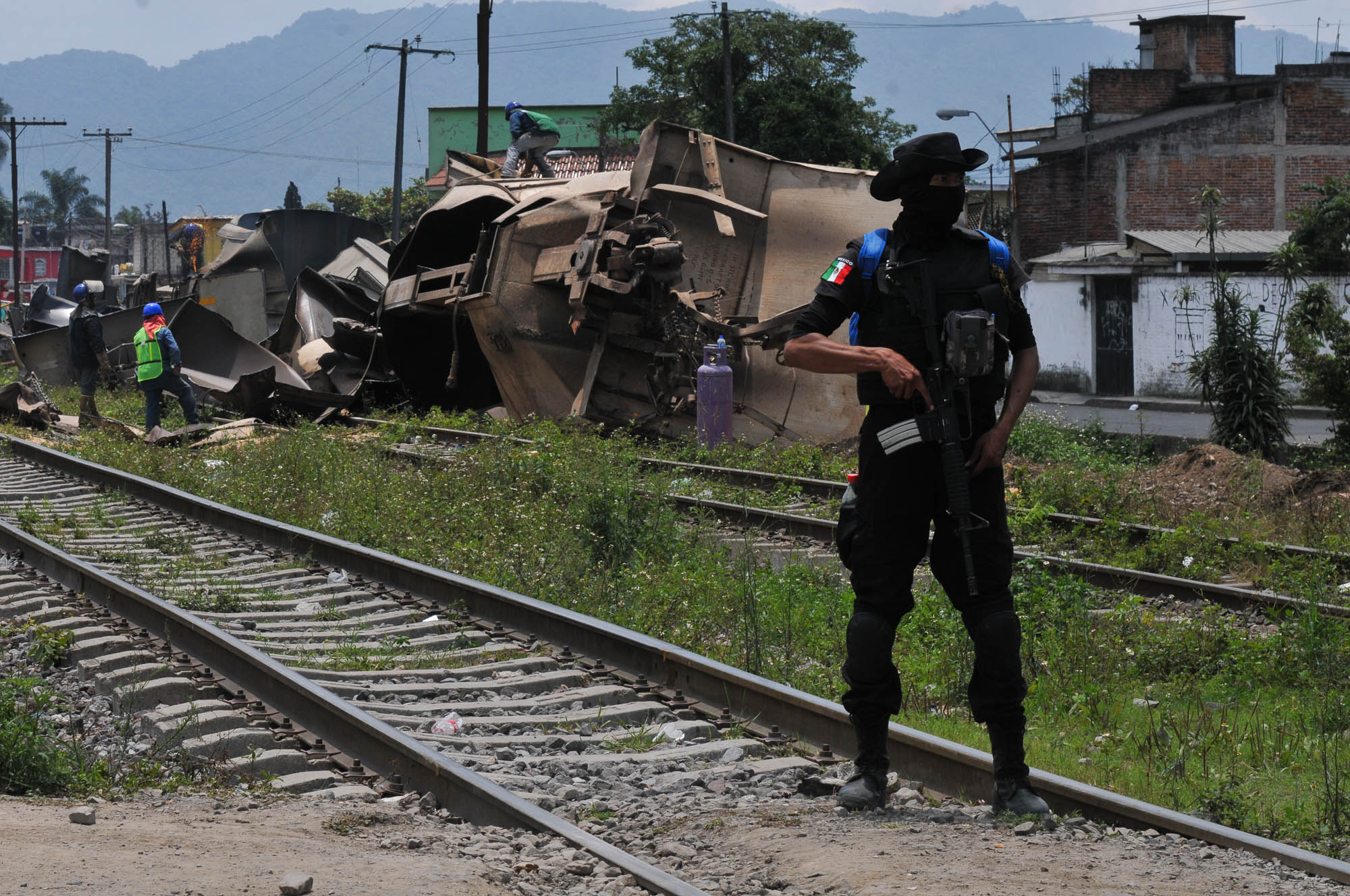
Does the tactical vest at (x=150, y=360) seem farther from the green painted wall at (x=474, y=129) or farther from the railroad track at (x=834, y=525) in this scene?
the green painted wall at (x=474, y=129)

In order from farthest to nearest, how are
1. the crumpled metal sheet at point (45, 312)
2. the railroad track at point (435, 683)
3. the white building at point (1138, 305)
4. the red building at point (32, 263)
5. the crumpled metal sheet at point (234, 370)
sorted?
the red building at point (32, 263) < the crumpled metal sheet at point (45, 312) < the white building at point (1138, 305) < the crumpled metal sheet at point (234, 370) < the railroad track at point (435, 683)

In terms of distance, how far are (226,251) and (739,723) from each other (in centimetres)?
2506

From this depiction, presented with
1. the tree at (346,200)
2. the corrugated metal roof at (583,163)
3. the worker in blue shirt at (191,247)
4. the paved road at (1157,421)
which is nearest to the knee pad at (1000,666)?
the paved road at (1157,421)

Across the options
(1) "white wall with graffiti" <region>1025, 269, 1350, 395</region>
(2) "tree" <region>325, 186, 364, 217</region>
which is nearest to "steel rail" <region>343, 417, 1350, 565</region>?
(1) "white wall with graffiti" <region>1025, 269, 1350, 395</region>

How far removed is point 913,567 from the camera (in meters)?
4.48

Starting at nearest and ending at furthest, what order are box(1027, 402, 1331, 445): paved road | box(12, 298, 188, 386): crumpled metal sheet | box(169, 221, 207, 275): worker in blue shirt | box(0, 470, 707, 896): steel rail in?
box(0, 470, 707, 896): steel rail → box(1027, 402, 1331, 445): paved road → box(12, 298, 188, 386): crumpled metal sheet → box(169, 221, 207, 275): worker in blue shirt

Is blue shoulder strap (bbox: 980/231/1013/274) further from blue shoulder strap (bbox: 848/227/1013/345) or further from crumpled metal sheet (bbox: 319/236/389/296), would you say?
crumpled metal sheet (bbox: 319/236/389/296)

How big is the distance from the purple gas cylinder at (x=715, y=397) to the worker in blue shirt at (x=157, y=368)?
6.65 m

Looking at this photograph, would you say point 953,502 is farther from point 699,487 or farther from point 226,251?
point 226,251

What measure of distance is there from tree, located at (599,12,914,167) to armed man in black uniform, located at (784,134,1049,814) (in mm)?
41343

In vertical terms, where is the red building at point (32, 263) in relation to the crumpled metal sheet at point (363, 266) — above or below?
above

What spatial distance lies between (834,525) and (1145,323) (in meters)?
22.6

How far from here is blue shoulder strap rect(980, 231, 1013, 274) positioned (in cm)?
456

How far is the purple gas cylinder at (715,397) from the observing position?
1538 centimetres
